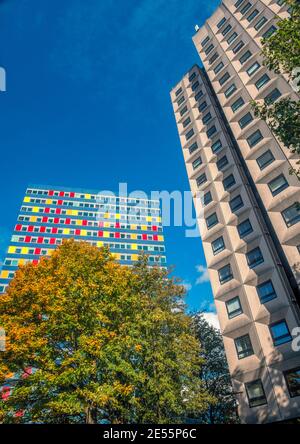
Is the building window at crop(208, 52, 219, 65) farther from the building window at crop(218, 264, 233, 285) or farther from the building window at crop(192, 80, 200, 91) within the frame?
the building window at crop(218, 264, 233, 285)

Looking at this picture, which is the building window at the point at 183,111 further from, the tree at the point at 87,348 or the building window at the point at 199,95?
the tree at the point at 87,348

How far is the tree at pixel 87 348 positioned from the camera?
1420 cm

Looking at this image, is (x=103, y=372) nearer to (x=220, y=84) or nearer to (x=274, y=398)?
(x=274, y=398)

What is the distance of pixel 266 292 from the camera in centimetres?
2262

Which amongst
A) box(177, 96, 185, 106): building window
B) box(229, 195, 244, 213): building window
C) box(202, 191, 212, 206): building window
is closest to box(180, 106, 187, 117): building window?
box(177, 96, 185, 106): building window

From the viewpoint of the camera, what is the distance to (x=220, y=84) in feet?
116

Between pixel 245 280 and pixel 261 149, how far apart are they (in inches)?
472

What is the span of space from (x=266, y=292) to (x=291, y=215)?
6.19 meters

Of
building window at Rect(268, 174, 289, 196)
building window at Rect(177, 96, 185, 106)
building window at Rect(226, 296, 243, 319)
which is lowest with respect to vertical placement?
building window at Rect(226, 296, 243, 319)

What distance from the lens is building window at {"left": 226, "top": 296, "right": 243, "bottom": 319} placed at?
78.6 feet

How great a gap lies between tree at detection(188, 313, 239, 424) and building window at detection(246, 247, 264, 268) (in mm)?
8226

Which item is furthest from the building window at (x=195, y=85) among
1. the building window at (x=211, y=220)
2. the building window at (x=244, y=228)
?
the building window at (x=244, y=228)

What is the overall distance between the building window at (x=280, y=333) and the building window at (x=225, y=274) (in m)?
5.47
